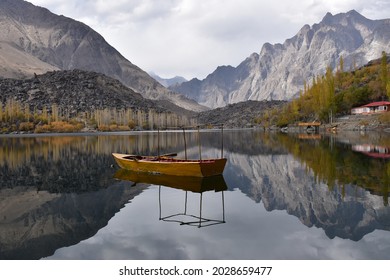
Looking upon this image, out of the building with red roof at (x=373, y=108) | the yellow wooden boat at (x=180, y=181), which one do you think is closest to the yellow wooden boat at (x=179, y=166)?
the yellow wooden boat at (x=180, y=181)

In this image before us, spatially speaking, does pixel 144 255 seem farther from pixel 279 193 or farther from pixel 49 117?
pixel 49 117

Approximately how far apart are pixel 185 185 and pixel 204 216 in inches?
323

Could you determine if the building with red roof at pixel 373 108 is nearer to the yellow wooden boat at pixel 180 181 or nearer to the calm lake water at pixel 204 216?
the calm lake water at pixel 204 216

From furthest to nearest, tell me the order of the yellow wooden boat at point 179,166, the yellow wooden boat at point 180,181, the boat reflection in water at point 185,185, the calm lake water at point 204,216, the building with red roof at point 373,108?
the building with red roof at point 373,108 < the yellow wooden boat at point 179,166 < the yellow wooden boat at point 180,181 < the boat reflection in water at point 185,185 < the calm lake water at point 204,216

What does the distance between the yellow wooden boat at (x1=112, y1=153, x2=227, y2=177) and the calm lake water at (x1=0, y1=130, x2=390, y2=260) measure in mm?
1093

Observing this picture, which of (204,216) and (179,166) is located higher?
(179,166)

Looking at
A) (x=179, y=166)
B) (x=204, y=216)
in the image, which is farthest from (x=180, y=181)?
(x=204, y=216)

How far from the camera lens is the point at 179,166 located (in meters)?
29.0

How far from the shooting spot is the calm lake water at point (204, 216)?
46.0 feet

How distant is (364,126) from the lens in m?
114

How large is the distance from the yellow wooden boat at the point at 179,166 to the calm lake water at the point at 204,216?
1093 millimetres

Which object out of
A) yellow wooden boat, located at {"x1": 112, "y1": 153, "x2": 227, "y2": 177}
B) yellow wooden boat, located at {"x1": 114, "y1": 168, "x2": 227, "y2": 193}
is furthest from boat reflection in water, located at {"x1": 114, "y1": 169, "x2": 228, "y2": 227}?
yellow wooden boat, located at {"x1": 112, "y1": 153, "x2": 227, "y2": 177}

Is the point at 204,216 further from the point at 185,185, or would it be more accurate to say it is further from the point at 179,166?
the point at 179,166

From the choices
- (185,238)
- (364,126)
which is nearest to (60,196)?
(185,238)
